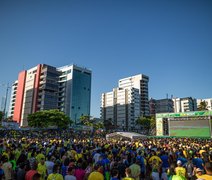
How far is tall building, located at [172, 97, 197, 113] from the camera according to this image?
158 meters

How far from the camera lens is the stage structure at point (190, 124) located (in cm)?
4995

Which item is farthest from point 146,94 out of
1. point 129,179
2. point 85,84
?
point 129,179

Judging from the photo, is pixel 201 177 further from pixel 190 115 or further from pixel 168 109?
pixel 168 109

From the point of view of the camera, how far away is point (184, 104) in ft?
525

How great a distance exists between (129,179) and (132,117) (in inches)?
4697

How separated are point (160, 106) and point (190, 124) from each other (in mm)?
99356

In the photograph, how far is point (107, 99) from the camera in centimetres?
14538

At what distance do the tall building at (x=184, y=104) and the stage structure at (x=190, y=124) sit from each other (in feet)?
364

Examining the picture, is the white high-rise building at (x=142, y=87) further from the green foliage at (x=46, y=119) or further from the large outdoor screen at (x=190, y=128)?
the green foliage at (x=46, y=119)

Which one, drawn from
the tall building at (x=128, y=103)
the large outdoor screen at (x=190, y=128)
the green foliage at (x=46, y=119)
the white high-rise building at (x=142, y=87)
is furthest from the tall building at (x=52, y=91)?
the large outdoor screen at (x=190, y=128)

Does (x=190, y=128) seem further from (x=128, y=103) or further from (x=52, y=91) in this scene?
(x=128, y=103)

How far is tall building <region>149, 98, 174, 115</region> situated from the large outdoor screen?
91064 mm

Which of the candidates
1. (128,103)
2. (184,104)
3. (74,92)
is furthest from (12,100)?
(184,104)

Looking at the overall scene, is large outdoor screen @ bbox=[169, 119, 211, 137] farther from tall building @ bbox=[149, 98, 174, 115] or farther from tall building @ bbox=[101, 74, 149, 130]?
tall building @ bbox=[149, 98, 174, 115]
